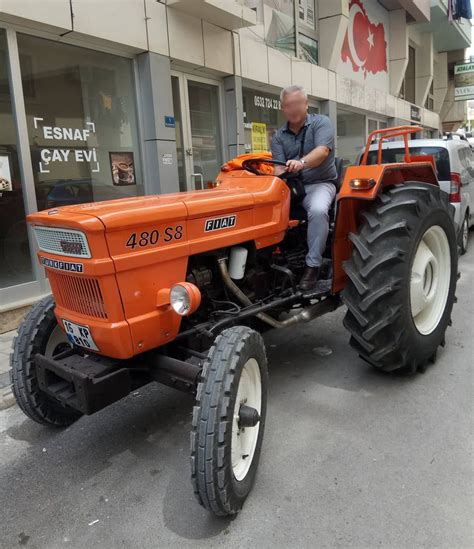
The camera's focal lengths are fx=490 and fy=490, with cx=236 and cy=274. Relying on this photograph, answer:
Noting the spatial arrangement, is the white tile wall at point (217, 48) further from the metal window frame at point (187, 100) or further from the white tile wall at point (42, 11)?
the white tile wall at point (42, 11)

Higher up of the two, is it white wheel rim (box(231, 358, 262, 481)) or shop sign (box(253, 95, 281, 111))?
shop sign (box(253, 95, 281, 111))

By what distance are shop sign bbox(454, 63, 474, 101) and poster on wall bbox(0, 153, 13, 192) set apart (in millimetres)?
27207

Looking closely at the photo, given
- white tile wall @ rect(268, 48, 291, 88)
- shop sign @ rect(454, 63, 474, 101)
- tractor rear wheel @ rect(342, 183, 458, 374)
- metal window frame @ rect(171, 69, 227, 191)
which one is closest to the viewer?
tractor rear wheel @ rect(342, 183, 458, 374)

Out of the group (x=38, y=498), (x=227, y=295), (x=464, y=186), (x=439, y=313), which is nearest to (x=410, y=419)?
(x=439, y=313)

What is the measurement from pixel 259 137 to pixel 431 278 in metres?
6.63

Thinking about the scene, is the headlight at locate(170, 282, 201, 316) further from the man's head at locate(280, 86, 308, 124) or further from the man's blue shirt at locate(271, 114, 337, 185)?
the man's head at locate(280, 86, 308, 124)

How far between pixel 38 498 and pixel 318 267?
242 centimetres

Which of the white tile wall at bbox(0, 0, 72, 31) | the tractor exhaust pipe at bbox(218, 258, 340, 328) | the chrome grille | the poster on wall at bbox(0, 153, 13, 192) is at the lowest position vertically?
the tractor exhaust pipe at bbox(218, 258, 340, 328)

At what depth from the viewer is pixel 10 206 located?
562 centimetres

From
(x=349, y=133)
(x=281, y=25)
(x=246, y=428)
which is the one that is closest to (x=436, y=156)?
(x=281, y=25)

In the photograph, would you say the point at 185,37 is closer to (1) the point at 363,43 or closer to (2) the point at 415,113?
(1) the point at 363,43

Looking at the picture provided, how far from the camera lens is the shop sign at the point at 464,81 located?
86.1ft

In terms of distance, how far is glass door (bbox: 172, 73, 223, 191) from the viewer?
7.88 metres

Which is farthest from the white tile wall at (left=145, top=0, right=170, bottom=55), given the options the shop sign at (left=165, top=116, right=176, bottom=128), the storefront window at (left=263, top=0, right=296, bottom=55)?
the storefront window at (left=263, top=0, right=296, bottom=55)
